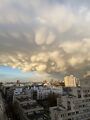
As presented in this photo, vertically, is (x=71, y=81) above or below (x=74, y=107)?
above

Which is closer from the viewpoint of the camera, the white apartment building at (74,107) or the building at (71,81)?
the white apartment building at (74,107)

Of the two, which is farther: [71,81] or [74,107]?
[71,81]

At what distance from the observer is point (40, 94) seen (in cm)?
7881

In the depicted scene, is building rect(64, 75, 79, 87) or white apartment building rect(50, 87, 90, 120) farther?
building rect(64, 75, 79, 87)

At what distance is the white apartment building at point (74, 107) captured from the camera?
31.1m

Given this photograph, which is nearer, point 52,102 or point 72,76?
point 52,102

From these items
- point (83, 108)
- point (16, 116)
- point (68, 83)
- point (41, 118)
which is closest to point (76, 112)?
point (83, 108)

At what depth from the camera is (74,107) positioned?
3288 cm

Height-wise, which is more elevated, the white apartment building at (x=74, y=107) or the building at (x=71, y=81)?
the building at (x=71, y=81)

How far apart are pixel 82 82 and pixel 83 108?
2706 cm

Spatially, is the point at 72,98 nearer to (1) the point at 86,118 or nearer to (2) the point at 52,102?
(1) the point at 86,118

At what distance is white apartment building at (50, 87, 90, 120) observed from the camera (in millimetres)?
31094

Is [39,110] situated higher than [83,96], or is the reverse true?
[83,96]

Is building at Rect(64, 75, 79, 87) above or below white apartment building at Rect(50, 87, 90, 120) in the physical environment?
above
